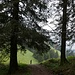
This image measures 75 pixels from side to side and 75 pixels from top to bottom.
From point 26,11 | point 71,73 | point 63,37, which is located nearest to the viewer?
point 71,73

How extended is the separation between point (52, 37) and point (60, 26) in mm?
1723

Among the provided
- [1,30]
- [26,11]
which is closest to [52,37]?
[26,11]

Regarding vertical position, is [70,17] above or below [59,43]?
above

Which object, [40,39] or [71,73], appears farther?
[40,39]

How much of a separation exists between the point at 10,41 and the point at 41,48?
2.67 metres

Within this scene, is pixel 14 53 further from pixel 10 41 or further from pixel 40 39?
pixel 40 39

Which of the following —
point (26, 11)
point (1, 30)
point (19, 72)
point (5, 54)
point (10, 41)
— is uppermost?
point (26, 11)

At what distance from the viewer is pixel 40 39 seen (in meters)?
15.2

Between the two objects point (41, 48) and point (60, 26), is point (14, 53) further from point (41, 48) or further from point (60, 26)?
point (60, 26)

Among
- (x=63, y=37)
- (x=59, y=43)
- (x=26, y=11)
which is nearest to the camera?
(x=26, y=11)

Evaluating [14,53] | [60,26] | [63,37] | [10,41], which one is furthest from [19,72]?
[60,26]

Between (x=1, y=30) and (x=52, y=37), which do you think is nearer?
(x=1, y=30)

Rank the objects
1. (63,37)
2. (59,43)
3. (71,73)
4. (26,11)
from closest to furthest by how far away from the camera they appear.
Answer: (71,73) → (26,11) → (63,37) → (59,43)

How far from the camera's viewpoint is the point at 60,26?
18.0m
